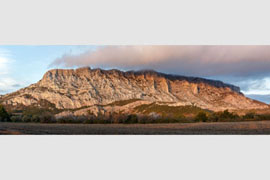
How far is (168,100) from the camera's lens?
102 feet

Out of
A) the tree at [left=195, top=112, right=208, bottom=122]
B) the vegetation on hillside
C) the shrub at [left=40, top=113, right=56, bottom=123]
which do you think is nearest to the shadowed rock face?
the vegetation on hillside

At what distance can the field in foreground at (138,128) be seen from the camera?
2142cm

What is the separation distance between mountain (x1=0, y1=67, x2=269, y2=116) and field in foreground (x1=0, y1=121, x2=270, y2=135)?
14.6ft

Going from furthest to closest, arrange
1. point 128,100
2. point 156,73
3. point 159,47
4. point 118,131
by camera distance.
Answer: point 128,100, point 156,73, point 159,47, point 118,131

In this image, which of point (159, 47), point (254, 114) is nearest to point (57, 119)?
point (159, 47)

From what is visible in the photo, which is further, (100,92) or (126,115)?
(100,92)

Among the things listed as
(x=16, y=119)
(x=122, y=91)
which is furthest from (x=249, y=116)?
(x=16, y=119)

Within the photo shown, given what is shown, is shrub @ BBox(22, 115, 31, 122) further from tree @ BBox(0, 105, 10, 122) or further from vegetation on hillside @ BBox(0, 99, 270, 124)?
tree @ BBox(0, 105, 10, 122)

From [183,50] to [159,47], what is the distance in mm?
2520

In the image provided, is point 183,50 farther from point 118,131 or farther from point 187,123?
point 118,131

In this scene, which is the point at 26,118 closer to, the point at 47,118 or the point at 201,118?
the point at 47,118

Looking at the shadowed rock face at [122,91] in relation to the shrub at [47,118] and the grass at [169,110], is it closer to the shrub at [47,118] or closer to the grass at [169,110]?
the grass at [169,110]

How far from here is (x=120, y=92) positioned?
3631 cm

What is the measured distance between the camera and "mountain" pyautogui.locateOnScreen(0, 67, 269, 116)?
2836 cm
